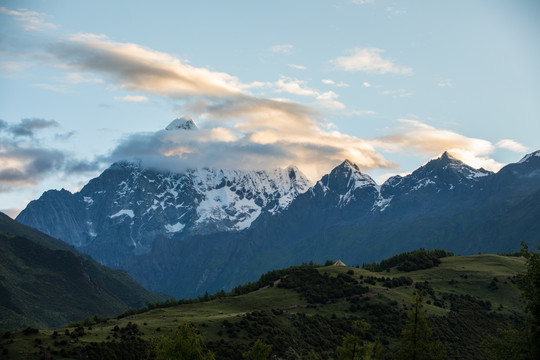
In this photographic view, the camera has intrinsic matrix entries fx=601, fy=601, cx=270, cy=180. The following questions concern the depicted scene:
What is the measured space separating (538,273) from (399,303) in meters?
125

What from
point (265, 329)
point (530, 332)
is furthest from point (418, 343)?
point (265, 329)

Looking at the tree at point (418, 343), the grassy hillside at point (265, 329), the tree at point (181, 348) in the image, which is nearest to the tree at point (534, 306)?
the tree at point (418, 343)

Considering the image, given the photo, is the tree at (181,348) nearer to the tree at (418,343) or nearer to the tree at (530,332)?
the tree at (418,343)

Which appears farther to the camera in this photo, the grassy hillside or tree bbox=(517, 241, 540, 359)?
the grassy hillside

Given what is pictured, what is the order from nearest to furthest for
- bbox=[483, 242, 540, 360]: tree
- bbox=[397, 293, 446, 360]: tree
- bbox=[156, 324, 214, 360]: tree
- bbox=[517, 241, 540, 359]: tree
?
1. bbox=[517, 241, 540, 359]: tree
2. bbox=[483, 242, 540, 360]: tree
3. bbox=[397, 293, 446, 360]: tree
4. bbox=[156, 324, 214, 360]: tree

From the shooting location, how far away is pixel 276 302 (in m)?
194

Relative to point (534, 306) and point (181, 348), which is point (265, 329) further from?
point (534, 306)

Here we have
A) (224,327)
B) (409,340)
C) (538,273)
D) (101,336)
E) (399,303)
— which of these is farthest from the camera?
(399,303)

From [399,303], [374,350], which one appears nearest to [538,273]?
[374,350]

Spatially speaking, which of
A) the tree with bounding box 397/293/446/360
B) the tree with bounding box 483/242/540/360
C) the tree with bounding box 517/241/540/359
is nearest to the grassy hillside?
the tree with bounding box 397/293/446/360

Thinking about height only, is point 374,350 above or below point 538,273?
below

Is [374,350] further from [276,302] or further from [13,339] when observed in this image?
[276,302]

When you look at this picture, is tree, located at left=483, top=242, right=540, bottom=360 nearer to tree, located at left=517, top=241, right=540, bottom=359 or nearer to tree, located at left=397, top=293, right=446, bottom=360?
tree, located at left=517, top=241, right=540, bottom=359

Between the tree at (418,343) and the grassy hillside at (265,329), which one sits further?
the grassy hillside at (265,329)
